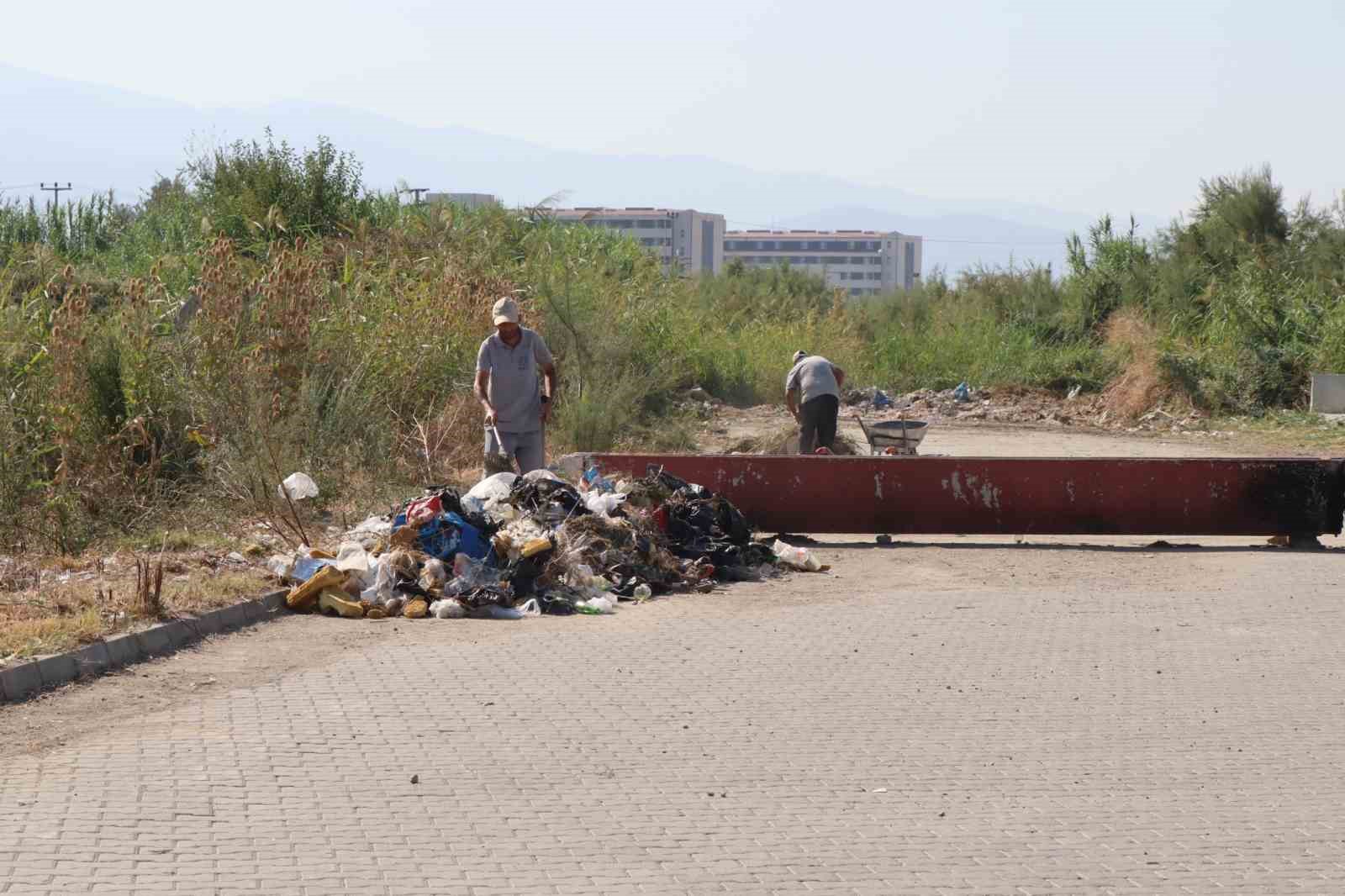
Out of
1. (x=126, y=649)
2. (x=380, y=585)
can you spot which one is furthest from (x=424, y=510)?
(x=126, y=649)

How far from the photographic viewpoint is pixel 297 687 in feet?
26.1

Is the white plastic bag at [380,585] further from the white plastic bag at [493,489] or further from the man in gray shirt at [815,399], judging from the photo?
the man in gray shirt at [815,399]

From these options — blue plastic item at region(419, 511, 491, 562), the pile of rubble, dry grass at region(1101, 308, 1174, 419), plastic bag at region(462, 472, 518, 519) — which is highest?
plastic bag at region(462, 472, 518, 519)

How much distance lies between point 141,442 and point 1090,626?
8249 mm

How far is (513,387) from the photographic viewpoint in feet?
43.2

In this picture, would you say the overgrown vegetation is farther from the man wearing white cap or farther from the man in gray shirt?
the man in gray shirt

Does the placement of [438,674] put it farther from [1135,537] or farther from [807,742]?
[1135,537]

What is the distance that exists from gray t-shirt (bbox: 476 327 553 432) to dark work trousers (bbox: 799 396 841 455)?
18.3ft

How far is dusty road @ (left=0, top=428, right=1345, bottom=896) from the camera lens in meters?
5.16

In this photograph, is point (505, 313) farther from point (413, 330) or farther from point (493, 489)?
point (413, 330)

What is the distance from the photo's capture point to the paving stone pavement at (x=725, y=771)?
513cm

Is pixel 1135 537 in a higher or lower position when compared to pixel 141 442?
lower

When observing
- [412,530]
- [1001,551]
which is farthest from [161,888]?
[1001,551]

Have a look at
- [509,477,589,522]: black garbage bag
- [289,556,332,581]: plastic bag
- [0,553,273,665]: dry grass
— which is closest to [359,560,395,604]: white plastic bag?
[289,556,332,581]: plastic bag
